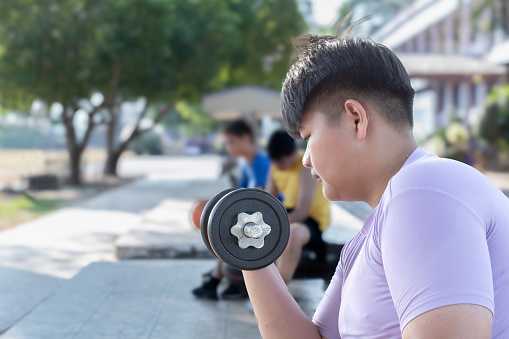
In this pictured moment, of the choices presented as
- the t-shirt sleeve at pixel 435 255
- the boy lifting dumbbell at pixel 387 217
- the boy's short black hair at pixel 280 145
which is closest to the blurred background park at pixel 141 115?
the boy lifting dumbbell at pixel 387 217

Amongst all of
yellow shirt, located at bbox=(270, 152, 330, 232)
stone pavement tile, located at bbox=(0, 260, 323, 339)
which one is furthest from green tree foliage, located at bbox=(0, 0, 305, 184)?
yellow shirt, located at bbox=(270, 152, 330, 232)

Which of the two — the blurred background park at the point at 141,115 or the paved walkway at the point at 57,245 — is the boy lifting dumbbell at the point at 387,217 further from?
the paved walkway at the point at 57,245

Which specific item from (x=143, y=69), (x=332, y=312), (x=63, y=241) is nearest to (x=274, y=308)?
(x=332, y=312)

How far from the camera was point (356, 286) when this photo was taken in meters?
1.28

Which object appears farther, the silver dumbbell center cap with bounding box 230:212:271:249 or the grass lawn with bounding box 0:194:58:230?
the grass lawn with bounding box 0:194:58:230

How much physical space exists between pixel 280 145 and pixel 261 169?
81 centimetres

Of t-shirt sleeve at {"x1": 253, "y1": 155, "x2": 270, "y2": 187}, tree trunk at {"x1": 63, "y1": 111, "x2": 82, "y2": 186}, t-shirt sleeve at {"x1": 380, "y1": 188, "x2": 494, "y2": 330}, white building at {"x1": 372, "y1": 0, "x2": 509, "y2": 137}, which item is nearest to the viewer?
t-shirt sleeve at {"x1": 380, "y1": 188, "x2": 494, "y2": 330}

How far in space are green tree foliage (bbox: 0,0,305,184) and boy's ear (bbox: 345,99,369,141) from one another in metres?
13.5

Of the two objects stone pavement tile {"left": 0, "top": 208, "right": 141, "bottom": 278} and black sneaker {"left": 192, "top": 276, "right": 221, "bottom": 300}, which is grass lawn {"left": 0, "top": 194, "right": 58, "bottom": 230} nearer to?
stone pavement tile {"left": 0, "top": 208, "right": 141, "bottom": 278}

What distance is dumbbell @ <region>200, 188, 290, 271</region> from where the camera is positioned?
1.34 meters

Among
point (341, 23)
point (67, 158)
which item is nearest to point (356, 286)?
point (341, 23)

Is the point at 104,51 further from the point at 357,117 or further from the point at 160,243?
the point at 357,117

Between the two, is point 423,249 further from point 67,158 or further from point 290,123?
point 67,158

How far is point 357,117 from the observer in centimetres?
127
